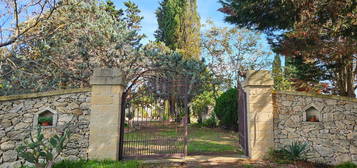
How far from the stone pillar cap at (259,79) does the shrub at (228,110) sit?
18.2ft

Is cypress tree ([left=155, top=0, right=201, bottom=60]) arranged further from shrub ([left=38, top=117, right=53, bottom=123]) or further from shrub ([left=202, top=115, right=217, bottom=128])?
shrub ([left=38, top=117, right=53, bottom=123])

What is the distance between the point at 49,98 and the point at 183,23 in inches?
530

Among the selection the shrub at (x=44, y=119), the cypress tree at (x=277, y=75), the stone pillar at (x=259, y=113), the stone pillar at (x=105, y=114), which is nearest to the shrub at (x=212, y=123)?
the cypress tree at (x=277, y=75)

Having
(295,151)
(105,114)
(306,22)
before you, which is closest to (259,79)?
(306,22)

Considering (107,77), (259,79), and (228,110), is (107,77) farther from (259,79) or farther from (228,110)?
(228,110)

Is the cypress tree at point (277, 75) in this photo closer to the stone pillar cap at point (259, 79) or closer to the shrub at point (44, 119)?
the stone pillar cap at point (259, 79)

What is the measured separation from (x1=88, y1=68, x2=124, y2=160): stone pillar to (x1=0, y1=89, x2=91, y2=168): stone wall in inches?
8.2

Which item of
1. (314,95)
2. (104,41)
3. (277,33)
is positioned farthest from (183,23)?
(314,95)

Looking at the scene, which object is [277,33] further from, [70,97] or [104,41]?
[104,41]

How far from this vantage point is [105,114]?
509 cm

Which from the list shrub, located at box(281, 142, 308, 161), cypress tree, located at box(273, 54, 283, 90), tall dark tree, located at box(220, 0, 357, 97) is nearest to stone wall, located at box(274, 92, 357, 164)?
shrub, located at box(281, 142, 308, 161)

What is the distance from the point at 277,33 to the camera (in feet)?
21.1

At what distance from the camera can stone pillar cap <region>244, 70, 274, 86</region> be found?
17.8 feet

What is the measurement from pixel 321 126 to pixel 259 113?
1.59 meters
